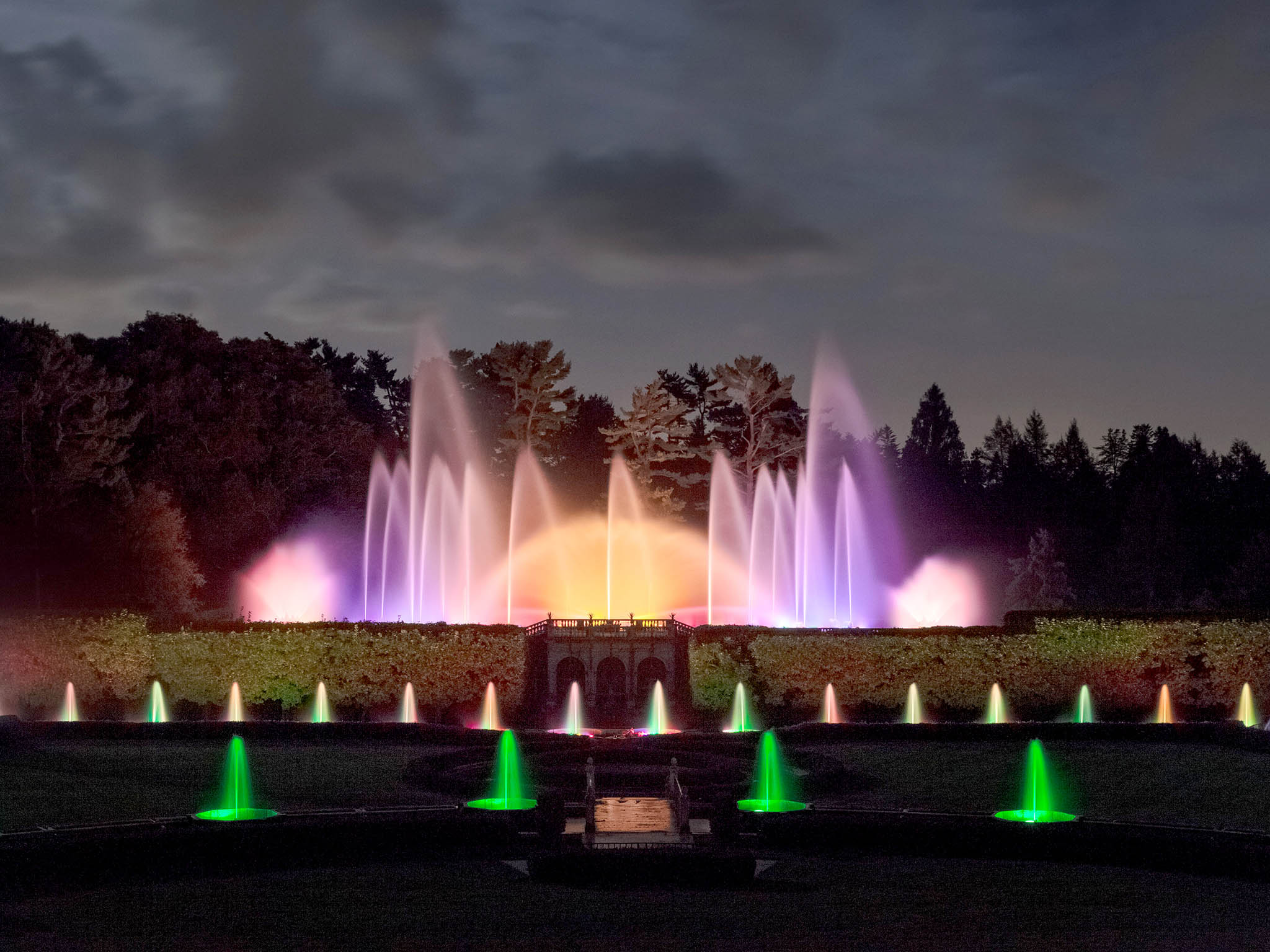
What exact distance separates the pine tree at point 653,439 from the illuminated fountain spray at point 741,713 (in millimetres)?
32790

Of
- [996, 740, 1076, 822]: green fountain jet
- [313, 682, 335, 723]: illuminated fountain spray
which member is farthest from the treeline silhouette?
[996, 740, 1076, 822]: green fountain jet

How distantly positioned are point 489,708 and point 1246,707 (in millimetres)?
20649

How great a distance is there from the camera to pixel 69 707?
3762 cm

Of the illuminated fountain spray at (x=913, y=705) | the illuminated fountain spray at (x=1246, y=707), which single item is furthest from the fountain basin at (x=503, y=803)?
the illuminated fountain spray at (x=1246, y=707)

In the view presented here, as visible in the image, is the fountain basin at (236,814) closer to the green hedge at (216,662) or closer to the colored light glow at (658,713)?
the colored light glow at (658,713)

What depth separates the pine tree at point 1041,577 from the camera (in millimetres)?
76750

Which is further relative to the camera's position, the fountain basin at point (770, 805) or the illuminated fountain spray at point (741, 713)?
the illuminated fountain spray at point (741, 713)

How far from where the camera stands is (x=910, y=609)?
70688 mm

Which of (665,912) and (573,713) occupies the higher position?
(573,713)

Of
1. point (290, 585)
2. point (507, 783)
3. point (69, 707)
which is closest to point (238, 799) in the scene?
point (507, 783)

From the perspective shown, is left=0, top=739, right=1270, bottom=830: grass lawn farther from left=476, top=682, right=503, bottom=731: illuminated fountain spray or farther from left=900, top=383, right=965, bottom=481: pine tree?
left=900, top=383, right=965, bottom=481: pine tree

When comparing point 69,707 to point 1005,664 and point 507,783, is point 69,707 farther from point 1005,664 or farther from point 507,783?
point 1005,664

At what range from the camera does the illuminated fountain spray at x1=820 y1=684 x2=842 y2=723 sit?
3791 cm

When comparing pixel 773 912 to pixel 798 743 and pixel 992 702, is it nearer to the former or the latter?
pixel 798 743
